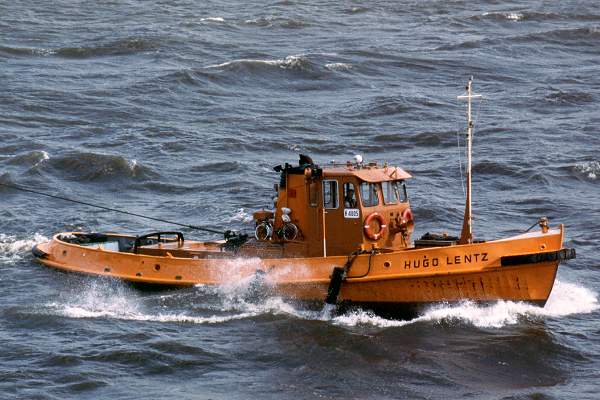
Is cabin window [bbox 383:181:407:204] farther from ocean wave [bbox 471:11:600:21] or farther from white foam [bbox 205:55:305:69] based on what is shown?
ocean wave [bbox 471:11:600:21]

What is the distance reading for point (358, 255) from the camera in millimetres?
25500

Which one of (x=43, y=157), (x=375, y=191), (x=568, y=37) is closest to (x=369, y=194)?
(x=375, y=191)

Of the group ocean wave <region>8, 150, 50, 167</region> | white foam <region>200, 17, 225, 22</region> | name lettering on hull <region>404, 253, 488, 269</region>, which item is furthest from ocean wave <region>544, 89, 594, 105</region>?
name lettering on hull <region>404, 253, 488, 269</region>

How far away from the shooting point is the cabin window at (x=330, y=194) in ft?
85.9

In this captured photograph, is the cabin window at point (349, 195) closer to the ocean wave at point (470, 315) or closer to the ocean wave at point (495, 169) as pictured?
the ocean wave at point (470, 315)

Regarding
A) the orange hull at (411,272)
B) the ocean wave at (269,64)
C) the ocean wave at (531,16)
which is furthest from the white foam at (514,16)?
the orange hull at (411,272)

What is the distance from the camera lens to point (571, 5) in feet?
243

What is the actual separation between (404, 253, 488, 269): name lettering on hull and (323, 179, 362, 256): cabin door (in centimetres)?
157

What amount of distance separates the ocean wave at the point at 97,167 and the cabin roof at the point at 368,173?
48.7 ft

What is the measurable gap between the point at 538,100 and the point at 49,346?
3150cm

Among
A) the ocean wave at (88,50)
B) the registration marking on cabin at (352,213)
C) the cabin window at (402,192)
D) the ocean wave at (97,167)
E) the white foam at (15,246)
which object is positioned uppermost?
the ocean wave at (88,50)

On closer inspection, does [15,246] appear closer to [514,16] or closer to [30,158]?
[30,158]

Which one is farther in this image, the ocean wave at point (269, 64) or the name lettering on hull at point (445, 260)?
the ocean wave at point (269, 64)

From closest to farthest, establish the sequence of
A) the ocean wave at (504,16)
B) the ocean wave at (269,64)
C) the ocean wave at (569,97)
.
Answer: the ocean wave at (569,97)
the ocean wave at (269,64)
the ocean wave at (504,16)
